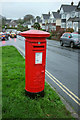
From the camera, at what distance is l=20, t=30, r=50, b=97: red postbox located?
351 centimetres

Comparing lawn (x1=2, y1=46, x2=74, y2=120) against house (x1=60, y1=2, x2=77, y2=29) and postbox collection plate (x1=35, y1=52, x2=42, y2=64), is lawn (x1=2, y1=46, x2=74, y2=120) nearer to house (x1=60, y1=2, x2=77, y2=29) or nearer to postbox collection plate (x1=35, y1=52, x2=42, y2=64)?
postbox collection plate (x1=35, y1=52, x2=42, y2=64)

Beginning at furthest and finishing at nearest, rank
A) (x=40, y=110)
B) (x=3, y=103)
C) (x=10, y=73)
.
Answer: (x=10, y=73) → (x=3, y=103) → (x=40, y=110)

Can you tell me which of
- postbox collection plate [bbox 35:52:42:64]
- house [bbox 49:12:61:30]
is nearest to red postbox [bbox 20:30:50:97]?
postbox collection plate [bbox 35:52:42:64]

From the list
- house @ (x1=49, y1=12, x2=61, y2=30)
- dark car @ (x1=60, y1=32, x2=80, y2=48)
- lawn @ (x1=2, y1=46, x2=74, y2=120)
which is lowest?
lawn @ (x1=2, y1=46, x2=74, y2=120)

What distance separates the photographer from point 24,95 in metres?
4.00

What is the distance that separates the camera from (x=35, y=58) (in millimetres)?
3607

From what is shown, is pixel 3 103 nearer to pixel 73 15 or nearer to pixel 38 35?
pixel 38 35

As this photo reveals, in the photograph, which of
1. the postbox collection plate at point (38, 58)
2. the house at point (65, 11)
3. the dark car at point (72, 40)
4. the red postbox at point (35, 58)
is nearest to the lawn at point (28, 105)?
the red postbox at point (35, 58)

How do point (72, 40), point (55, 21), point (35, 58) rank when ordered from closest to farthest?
point (35, 58) < point (72, 40) < point (55, 21)

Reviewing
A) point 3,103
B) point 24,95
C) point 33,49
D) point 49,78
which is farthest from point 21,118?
point 49,78

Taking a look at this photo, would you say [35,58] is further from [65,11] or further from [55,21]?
[55,21]

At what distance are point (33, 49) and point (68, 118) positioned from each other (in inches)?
71.7

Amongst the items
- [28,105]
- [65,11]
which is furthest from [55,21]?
[28,105]

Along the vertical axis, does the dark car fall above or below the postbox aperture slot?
above
